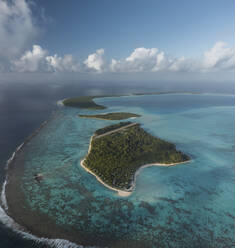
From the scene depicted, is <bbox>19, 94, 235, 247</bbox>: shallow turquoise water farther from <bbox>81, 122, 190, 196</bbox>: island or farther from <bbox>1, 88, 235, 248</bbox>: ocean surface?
<bbox>81, 122, 190, 196</bbox>: island

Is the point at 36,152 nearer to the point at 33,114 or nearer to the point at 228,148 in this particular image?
the point at 33,114

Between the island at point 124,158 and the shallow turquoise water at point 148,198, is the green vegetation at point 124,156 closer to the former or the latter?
the island at point 124,158

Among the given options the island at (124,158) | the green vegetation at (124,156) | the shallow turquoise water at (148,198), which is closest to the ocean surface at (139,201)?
the shallow turquoise water at (148,198)

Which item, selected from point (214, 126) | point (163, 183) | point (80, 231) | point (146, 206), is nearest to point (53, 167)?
point (80, 231)

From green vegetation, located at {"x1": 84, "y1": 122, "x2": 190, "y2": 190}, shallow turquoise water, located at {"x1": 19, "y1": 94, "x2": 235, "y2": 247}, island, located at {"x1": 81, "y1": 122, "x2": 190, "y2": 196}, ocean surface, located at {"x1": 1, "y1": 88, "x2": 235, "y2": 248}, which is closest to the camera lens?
ocean surface, located at {"x1": 1, "y1": 88, "x2": 235, "y2": 248}

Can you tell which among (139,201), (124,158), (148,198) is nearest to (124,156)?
A: (124,158)

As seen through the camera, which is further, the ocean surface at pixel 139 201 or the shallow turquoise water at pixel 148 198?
the shallow turquoise water at pixel 148 198

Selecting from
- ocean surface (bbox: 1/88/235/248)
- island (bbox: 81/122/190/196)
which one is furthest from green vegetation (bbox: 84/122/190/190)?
ocean surface (bbox: 1/88/235/248)
